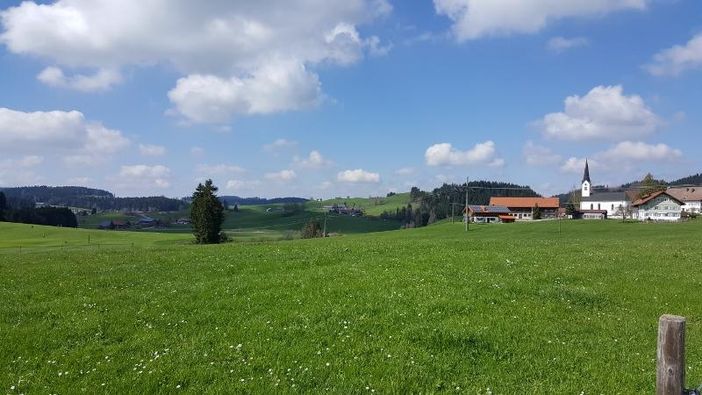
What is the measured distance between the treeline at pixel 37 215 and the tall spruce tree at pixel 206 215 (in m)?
112

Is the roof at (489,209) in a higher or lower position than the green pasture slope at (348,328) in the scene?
higher

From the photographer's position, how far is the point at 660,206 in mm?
141125

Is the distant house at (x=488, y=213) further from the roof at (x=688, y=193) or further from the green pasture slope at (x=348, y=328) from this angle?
the green pasture slope at (x=348, y=328)

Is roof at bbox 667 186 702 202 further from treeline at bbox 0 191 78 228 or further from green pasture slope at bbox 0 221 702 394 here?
treeline at bbox 0 191 78 228

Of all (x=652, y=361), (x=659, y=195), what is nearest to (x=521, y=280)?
(x=652, y=361)

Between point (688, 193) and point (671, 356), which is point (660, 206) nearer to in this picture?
point (688, 193)

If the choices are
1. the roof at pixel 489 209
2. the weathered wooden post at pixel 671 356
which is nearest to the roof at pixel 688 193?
the roof at pixel 489 209

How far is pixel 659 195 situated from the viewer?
461ft

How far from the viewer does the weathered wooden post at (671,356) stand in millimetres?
5977

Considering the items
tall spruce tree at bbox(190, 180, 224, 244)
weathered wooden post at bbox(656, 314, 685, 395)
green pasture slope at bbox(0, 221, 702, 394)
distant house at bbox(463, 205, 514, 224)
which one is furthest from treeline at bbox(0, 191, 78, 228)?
weathered wooden post at bbox(656, 314, 685, 395)

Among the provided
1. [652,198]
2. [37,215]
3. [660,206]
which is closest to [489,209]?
[652,198]

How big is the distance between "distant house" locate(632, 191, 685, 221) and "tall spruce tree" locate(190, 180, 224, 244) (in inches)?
4505

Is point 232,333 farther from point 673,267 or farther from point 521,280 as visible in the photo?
point 673,267

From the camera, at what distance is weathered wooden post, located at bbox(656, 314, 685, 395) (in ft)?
19.6
